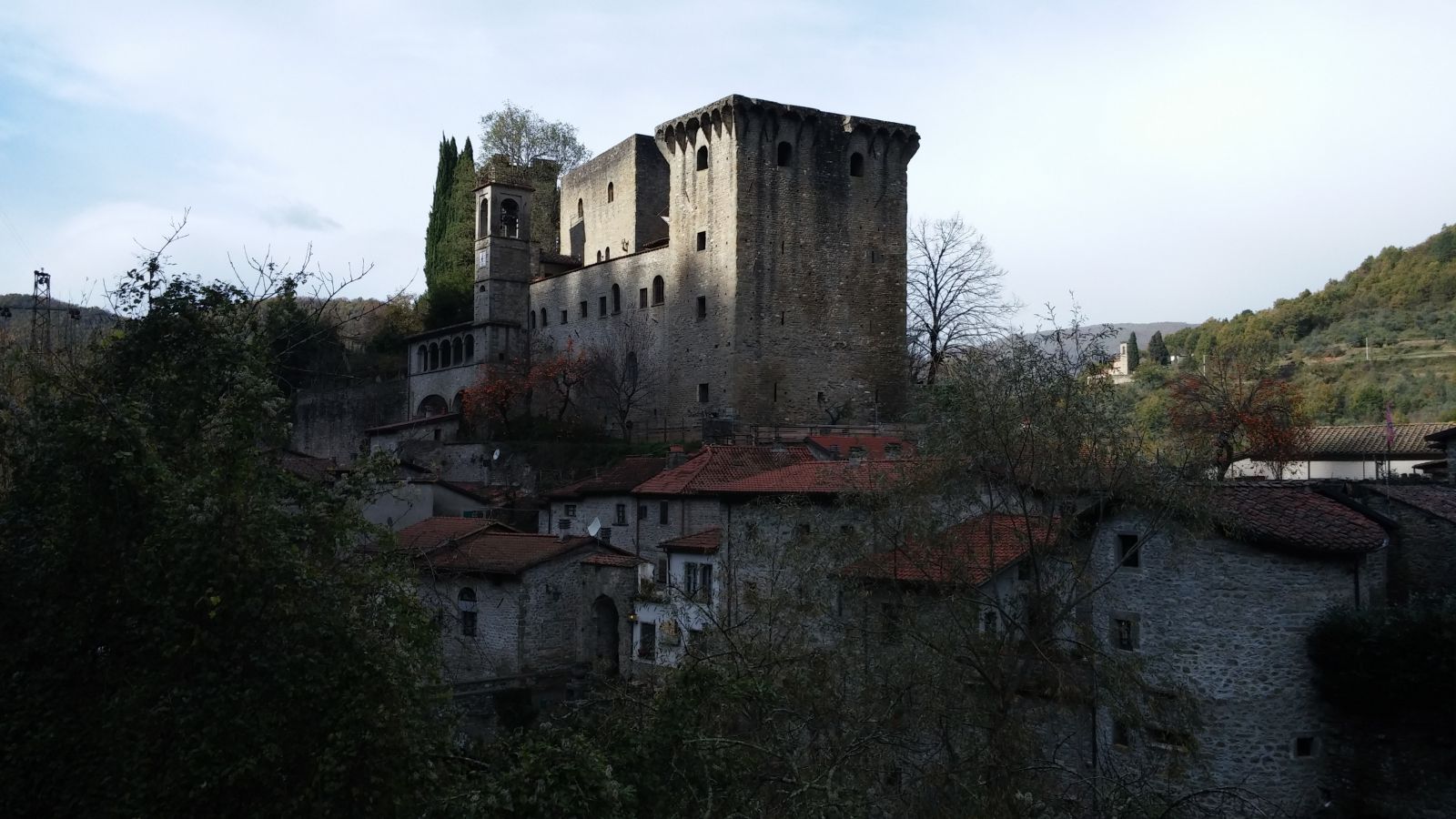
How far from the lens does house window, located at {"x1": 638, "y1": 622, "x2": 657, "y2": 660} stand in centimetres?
2726

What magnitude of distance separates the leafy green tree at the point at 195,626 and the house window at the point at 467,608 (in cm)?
1690

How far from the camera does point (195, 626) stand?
10820 millimetres

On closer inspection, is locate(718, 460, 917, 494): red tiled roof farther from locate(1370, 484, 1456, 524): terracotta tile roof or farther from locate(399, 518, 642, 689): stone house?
locate(1370, 484, 1456, 524): terracotta tile roof

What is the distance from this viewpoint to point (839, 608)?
18016mm

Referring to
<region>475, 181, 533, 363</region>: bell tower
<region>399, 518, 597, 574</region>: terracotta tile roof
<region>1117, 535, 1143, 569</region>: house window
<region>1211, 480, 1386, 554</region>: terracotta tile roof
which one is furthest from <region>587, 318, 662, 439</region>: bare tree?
<region>1211, 480, 1386, 554</region>: terracotta tile roof

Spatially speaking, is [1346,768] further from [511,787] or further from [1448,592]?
[511,787]

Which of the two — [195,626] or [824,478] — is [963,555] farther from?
[195,626]

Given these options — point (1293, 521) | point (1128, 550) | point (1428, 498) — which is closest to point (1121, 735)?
point (1128, 550)

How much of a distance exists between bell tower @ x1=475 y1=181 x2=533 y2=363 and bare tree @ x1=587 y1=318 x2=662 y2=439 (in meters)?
5.78

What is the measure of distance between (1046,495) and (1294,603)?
448 cm

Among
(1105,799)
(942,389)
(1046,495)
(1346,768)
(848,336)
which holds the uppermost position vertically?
(848,336)

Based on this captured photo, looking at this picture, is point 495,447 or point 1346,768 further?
point 495,447

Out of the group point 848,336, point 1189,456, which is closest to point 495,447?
point 848,336

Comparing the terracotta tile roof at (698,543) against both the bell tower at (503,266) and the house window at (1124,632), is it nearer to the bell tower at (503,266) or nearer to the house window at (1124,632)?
the house window at (1124,632)
